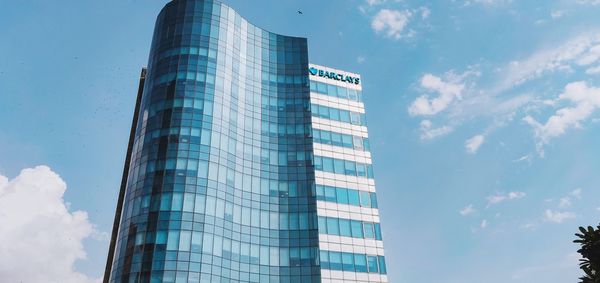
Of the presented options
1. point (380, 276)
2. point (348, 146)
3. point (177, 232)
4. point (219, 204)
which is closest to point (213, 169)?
point (219, 204)

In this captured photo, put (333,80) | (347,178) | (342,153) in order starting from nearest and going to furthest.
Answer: (347,178) → (342,153) → (333,80)

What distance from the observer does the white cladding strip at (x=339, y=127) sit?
241ft

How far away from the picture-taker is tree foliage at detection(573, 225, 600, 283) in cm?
3675

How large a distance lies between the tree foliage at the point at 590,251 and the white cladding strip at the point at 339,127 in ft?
134

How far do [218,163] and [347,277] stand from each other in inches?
914

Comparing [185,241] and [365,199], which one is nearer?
[185,241]

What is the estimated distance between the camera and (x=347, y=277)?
60.0 m

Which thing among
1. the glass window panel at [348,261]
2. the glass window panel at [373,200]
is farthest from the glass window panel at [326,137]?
the glass window panel at [348,261]

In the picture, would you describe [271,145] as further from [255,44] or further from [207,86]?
[255,44]

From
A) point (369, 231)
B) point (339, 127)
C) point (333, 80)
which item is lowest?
point (369, 231)

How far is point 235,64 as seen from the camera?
73750 mm

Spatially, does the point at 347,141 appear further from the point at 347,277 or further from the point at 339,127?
the point at 347,277

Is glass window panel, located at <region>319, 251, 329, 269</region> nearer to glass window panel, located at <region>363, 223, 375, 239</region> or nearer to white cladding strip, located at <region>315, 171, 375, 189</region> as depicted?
glass window panel, located at <region>363, 223, 375, 239</region>

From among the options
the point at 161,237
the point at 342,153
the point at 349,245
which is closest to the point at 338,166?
the point at 342,153
